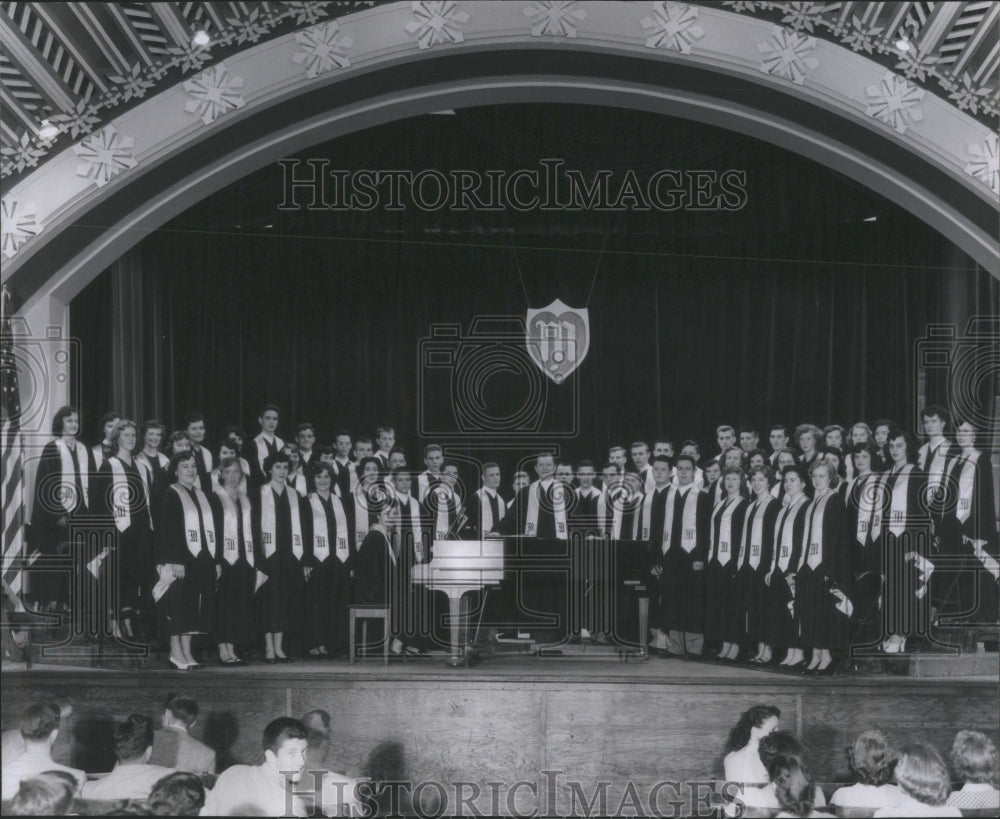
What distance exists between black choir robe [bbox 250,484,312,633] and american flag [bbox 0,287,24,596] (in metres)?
1.47

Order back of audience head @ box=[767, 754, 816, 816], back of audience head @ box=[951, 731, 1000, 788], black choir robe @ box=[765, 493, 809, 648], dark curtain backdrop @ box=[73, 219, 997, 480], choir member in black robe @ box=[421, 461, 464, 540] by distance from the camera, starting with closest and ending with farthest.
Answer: back of audience head @ box=[767, 754, 816, 816] < back of audience head @ box=[951, 731, 1000, 788] < black choir robe @ box=[765, 493, 809, 648] < choir member in black robe @ box=[421, 461, 464, 540] < dark curtain backdrop @ box=[73, 219, 997, 480]

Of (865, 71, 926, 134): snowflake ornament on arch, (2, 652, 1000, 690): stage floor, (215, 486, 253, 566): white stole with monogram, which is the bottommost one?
(2, 652, 1000, 690): stage floor

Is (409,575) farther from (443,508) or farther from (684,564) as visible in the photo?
(684,564)

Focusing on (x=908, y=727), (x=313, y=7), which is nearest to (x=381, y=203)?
(x=313, y=7)

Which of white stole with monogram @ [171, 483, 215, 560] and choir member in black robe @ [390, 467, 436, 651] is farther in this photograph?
choir member in black robe @ [390, 467, 436, 651]

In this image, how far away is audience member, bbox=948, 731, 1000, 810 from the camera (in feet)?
20.7

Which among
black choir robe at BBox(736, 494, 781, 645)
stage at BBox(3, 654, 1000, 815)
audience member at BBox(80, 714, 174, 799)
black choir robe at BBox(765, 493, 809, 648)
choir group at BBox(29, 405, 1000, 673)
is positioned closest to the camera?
audience member at BBox(80, 714, 174, 799)

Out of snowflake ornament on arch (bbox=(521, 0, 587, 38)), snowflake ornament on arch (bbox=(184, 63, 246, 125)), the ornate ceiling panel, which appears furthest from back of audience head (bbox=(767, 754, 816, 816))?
snowflake ornament on arch (bbox=(184, 63, 246, 125))

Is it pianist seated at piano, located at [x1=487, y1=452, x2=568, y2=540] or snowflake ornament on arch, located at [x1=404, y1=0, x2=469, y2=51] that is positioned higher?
snowflake ornament on arch, located at [x1=404, y1=0, x2=469, y2=51]

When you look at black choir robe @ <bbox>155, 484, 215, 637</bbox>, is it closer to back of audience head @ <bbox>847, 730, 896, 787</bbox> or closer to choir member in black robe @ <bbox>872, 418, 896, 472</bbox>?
back of audience head @ <bbox>847, 730, 896, 787</bbox>

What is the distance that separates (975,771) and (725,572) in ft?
8.04

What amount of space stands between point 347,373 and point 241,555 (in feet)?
7.97

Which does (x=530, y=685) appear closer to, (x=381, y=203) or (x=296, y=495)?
(x=296, y=495)

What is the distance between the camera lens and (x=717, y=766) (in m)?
7.32
